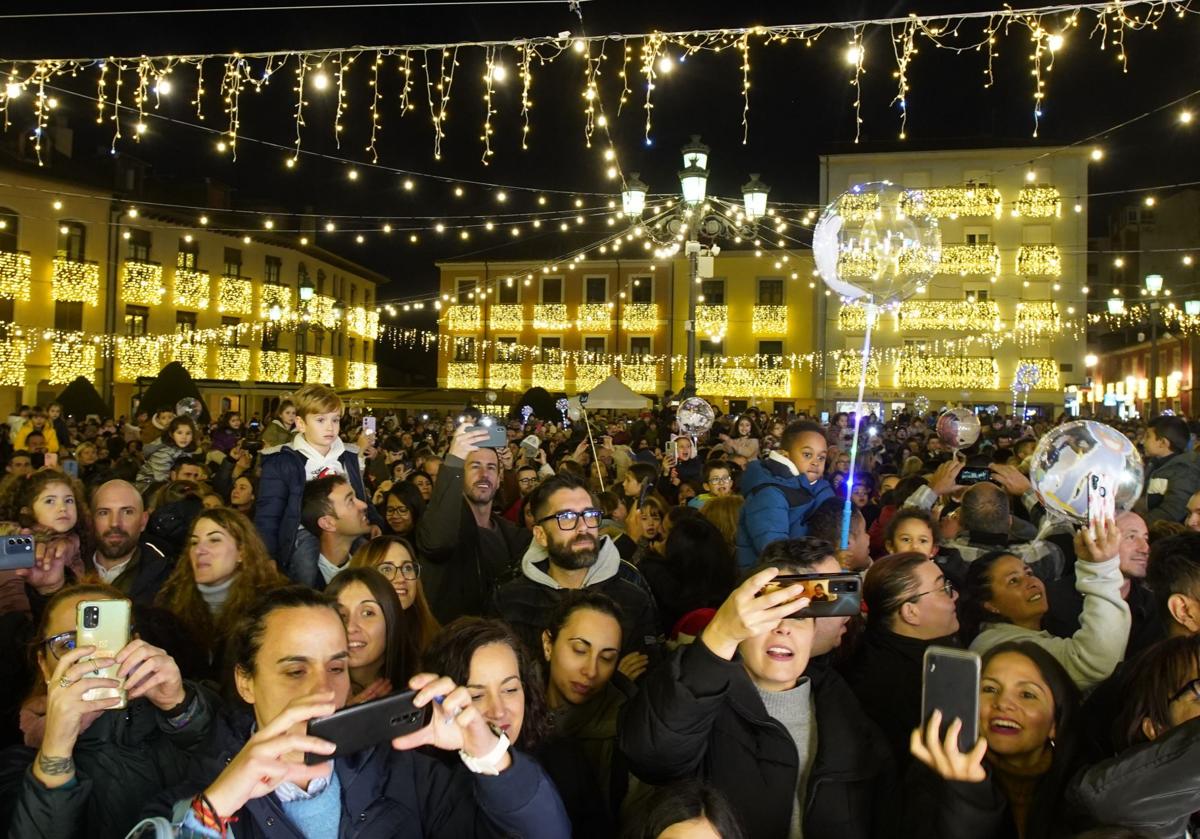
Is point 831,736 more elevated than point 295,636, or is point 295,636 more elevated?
point 295,636

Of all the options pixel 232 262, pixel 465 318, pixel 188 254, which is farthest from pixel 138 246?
pixel 465 318

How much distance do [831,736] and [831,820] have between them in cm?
22

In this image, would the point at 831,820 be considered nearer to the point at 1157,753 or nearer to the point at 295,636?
the point at 1157,753

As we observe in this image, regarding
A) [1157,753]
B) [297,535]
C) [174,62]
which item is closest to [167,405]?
[174,62]

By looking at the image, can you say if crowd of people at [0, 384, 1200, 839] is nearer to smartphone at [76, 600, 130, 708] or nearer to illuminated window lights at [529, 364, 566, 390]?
smartphone at [76, 600, 130, 708]

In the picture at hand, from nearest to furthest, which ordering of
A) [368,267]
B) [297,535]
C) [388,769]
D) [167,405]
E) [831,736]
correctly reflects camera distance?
[388,769] → [831,736] → [297,535] → [167,405] → [368,267]

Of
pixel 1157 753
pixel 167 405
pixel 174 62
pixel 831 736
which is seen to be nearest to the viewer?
pixel 1157 753

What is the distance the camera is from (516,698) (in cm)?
268

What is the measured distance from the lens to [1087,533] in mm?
3086

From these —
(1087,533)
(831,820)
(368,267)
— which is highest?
(368,267)

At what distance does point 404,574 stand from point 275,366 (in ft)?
124

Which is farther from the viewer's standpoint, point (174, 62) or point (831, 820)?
point (174, 62)

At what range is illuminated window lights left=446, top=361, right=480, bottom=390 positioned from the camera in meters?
41.3

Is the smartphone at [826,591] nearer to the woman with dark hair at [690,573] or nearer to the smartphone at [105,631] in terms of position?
the smartphone at [105,631]
